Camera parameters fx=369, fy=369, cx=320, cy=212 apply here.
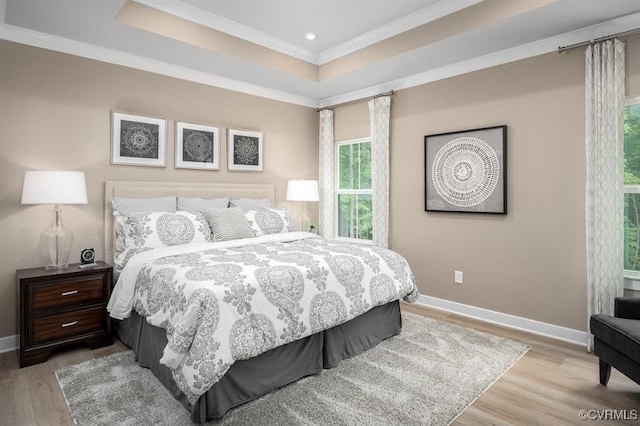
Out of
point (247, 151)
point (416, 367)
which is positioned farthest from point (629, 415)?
point (247, 151)

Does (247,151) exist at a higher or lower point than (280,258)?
higher

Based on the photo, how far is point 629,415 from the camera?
2.04 m

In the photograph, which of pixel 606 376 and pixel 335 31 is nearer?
pixel 606 376

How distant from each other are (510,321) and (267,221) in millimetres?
2521

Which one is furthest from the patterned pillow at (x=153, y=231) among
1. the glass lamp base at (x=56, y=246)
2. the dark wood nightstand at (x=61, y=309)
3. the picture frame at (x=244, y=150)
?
the picture frame at (x=244, y=150)

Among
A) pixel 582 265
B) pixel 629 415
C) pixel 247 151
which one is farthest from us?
pixel 247 151

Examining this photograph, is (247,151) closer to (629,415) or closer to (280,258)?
(280,258)

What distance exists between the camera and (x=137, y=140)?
142 inches

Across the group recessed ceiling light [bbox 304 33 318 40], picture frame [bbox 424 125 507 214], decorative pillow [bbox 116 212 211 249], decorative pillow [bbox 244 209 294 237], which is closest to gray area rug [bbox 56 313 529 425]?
decorative pillow [bbox 116 212 211 249]

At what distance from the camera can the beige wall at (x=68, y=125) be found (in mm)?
2953

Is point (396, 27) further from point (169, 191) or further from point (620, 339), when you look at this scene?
point (620, 339)

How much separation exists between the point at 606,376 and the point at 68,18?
4551 millimetres

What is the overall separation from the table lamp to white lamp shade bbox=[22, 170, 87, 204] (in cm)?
233

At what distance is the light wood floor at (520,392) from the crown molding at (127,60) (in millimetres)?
2514
